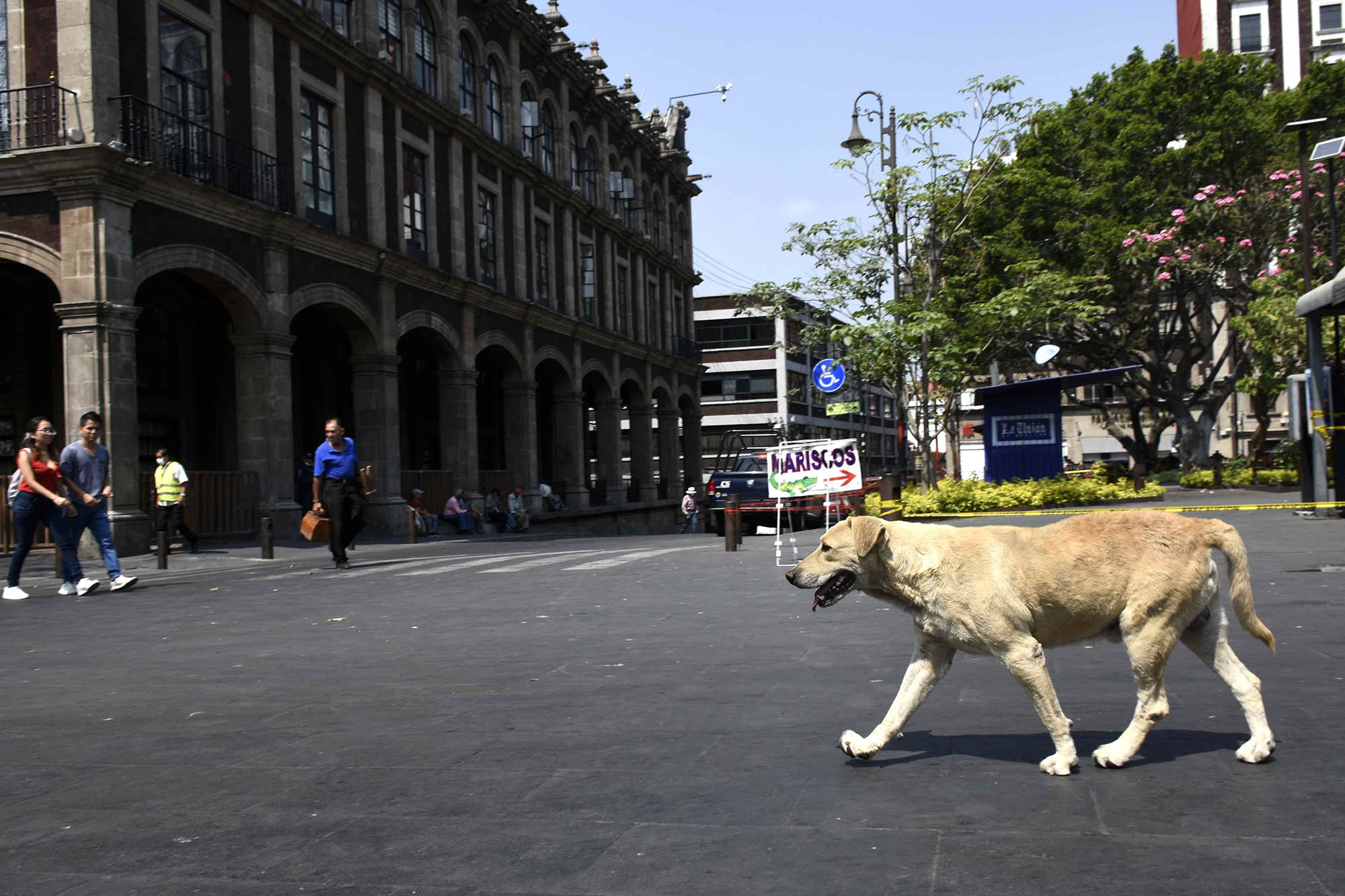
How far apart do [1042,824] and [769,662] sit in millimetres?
3583

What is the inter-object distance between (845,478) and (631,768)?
10.8 meters

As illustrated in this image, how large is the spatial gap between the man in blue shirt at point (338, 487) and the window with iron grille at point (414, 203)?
656 inches

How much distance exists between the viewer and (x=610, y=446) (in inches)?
1811

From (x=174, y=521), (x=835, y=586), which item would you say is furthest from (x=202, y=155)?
(x=835, y=586)

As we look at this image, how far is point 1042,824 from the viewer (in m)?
3.91

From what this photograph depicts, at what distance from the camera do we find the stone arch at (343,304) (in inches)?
1014

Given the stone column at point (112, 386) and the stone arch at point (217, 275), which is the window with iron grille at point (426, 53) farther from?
the stone column at point (112, 386)

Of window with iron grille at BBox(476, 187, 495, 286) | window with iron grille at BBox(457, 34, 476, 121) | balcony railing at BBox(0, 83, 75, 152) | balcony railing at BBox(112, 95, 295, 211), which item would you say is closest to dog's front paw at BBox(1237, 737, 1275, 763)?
balcony railing at BBox(0, 83, 75, 152)

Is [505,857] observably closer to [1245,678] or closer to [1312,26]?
[1245,678]

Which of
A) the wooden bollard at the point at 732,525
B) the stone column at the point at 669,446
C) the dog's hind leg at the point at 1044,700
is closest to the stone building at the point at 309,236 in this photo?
the stone column at the point at 669,446

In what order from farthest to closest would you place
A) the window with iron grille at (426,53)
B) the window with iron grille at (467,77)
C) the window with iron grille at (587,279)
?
1. the window with iron grille at (587,279)
2. the window with iron grille at (467,77)
3. the window with iron grille at (426,53)

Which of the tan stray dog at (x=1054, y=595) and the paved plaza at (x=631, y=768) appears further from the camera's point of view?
the tan stray dog at (x=1054, y=595)

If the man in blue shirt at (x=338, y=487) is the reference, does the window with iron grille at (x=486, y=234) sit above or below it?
above

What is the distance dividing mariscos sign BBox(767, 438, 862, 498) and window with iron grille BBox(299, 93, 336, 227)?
15327 millimetres
